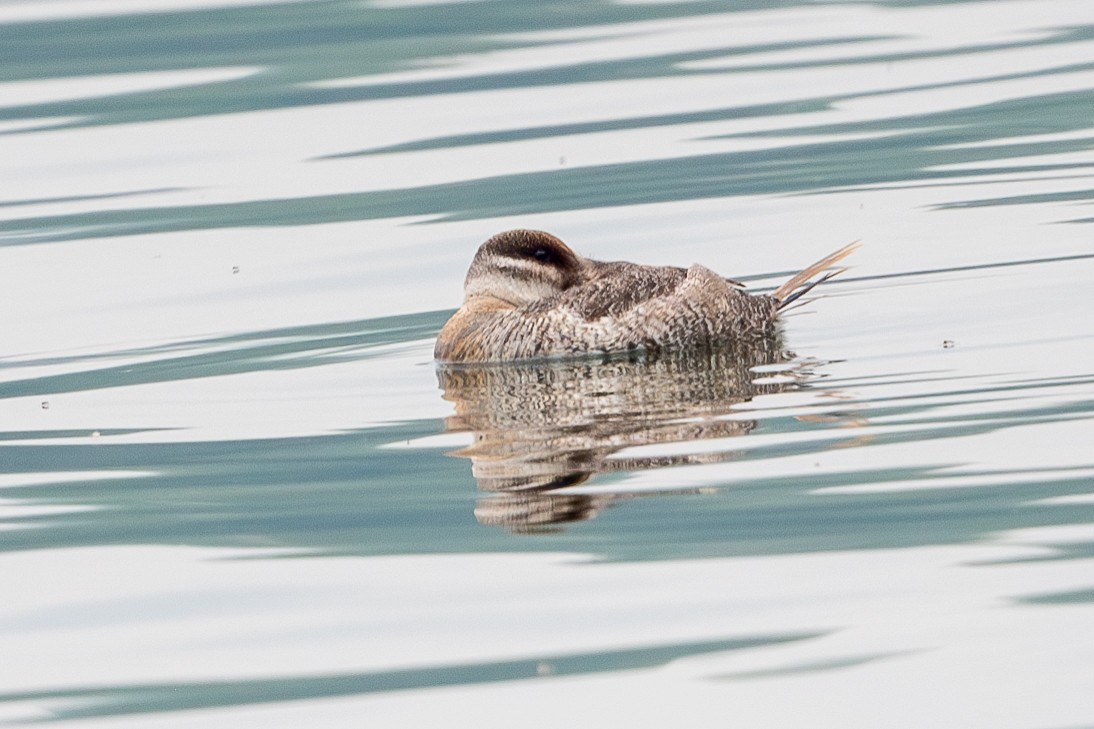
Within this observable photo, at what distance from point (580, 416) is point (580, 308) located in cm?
196

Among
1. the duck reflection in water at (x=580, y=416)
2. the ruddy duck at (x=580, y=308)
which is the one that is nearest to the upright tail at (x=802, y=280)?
the ruddy duck at (x=580, y=308)

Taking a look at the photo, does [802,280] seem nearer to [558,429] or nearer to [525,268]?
[525,268]

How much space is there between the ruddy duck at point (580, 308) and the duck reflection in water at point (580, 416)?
9 cm

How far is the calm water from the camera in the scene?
23.4 ft

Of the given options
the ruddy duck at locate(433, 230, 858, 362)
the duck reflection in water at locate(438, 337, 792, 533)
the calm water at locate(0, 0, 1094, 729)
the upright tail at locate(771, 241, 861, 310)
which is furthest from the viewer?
the upright tail at locate(771, 241, 861, 310)

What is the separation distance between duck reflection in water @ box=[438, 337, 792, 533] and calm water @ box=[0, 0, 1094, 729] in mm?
33

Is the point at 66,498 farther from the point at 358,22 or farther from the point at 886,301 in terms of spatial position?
the point at 358,22

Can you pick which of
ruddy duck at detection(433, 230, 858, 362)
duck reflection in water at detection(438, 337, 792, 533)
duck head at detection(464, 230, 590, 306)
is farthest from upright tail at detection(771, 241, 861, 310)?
duck head at detection(464, 230, 590, 306)

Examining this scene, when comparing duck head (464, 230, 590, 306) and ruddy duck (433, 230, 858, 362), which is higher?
duck head (464, 230, 590, 306)

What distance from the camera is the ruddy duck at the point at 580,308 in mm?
12484

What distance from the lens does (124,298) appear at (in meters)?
15.6

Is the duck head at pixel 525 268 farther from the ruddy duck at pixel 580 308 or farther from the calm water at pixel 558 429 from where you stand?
the calm water at pixel 558 429

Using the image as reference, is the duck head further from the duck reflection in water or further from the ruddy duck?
the duck reflection in water

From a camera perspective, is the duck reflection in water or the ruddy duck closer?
the duck reflection in water
